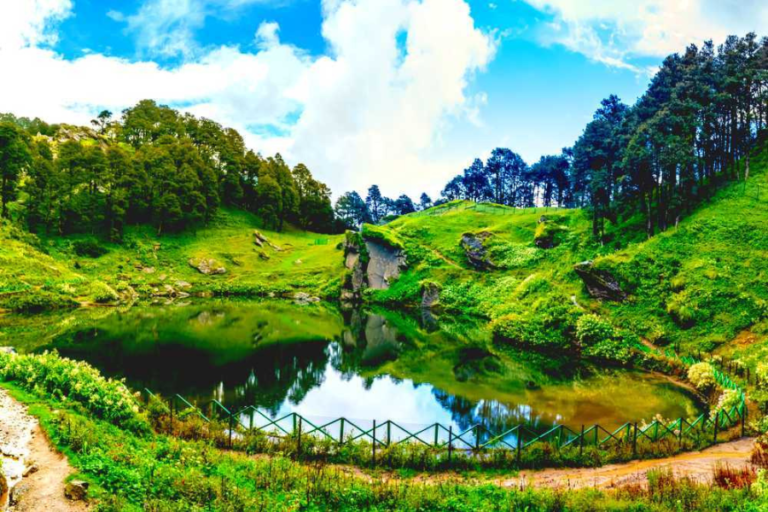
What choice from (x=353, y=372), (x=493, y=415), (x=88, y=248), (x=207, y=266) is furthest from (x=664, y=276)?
(x=88, y=248)

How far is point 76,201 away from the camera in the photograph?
6781 cm

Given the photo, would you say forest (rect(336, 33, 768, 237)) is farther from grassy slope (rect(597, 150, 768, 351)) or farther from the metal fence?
the metal fence

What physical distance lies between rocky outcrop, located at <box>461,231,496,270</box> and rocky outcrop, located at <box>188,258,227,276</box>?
37.4 meters

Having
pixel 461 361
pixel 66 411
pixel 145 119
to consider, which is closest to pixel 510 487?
pixel 66 411

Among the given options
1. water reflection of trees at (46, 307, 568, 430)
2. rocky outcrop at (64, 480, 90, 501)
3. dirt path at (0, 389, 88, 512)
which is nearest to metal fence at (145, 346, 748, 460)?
water reflection of trees at (46, 307, 568, 430)

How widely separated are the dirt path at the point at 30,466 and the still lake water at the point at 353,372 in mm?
7534

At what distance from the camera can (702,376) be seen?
80.0 ft

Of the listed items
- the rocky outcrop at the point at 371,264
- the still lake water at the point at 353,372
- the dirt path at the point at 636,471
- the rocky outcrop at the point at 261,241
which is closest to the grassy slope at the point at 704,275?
the still lake water at the point at 353,372

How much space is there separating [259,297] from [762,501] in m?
62.0

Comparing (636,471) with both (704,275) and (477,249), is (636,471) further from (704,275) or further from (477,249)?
(477,249)

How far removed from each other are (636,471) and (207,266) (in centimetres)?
6722

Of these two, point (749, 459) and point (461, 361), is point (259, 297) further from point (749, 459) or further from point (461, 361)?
point (749, 459)

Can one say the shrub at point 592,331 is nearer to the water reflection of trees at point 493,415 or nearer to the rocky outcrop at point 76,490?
the water reflection of trees at point 493,415

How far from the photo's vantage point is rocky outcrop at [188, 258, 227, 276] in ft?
233
